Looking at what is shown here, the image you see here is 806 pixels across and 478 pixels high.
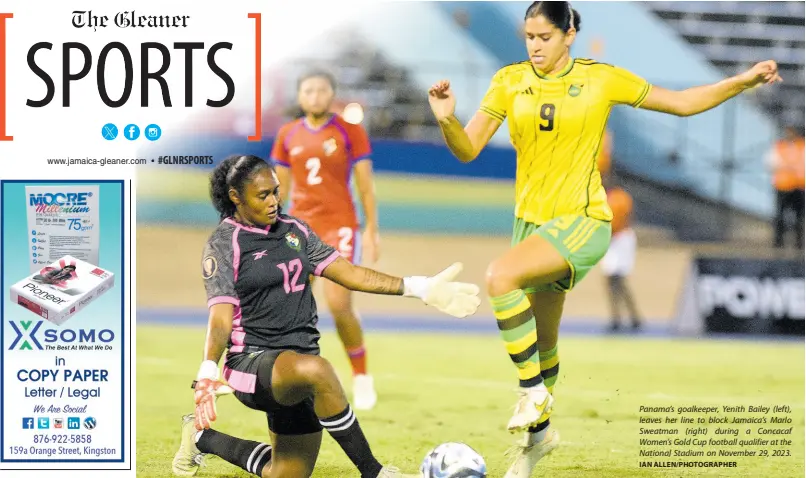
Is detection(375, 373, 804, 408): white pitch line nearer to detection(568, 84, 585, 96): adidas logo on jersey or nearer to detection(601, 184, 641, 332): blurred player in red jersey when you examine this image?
detection(568, 84, 585, 96): adidas logo on jersey

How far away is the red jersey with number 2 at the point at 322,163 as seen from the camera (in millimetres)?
6758

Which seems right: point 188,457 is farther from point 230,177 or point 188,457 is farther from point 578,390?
point 578,390

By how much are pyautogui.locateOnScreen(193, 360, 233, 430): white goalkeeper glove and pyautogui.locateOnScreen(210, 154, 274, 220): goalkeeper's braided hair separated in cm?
72

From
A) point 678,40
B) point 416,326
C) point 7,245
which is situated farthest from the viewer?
point 416,326

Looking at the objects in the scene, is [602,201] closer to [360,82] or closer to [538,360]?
[538,360]

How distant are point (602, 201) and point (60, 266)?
2.58 metres

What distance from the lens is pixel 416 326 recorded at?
35.5 ft

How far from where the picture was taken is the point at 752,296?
10.3 meters

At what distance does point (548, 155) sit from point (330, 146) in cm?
207

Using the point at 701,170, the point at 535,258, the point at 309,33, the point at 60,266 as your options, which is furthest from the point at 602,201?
the point at 701,170

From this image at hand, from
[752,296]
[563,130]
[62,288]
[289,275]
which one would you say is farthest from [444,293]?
[752,296]

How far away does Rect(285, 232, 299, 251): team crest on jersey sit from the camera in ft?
15.1

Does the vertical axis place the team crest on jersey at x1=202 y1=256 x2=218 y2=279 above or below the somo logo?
above

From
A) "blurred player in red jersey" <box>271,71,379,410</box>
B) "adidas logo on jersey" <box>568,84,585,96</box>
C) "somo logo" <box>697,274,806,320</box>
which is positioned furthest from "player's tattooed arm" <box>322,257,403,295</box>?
"somo logo" <box>697,274,806,320</box>
